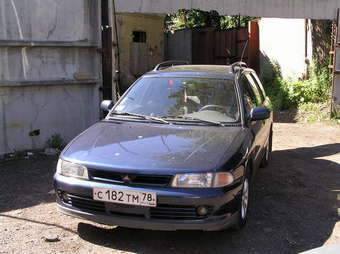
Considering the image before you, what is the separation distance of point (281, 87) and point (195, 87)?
30.1ft

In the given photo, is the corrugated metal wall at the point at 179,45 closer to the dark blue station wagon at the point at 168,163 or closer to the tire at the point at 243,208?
the dark blue station wagon at the point at 168,163

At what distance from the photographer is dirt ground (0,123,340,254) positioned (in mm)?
4090

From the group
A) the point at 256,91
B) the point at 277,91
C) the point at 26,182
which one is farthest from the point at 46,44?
the point at 277,91

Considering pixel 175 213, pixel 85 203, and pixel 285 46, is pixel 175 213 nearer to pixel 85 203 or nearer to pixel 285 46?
pixel 85 203

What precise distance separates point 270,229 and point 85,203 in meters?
1.89

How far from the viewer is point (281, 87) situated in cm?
1383

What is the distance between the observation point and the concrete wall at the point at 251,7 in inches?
360

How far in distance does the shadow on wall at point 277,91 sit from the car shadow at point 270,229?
19.9 ft

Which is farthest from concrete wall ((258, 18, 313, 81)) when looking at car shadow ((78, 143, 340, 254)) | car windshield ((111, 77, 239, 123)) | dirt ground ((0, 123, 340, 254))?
car windshield ((111, 77, 239, 123))

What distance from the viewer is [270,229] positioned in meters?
4.52

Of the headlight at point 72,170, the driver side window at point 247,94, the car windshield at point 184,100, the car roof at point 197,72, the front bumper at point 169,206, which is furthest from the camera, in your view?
the car roof at point 197,72

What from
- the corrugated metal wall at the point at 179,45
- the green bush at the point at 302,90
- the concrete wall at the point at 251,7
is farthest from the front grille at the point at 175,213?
the corrugated metal wall at the point at 179,45

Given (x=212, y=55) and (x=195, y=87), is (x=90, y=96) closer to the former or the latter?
(x=195, y=87)

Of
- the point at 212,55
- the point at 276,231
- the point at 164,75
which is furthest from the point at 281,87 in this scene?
the point at 276,231
